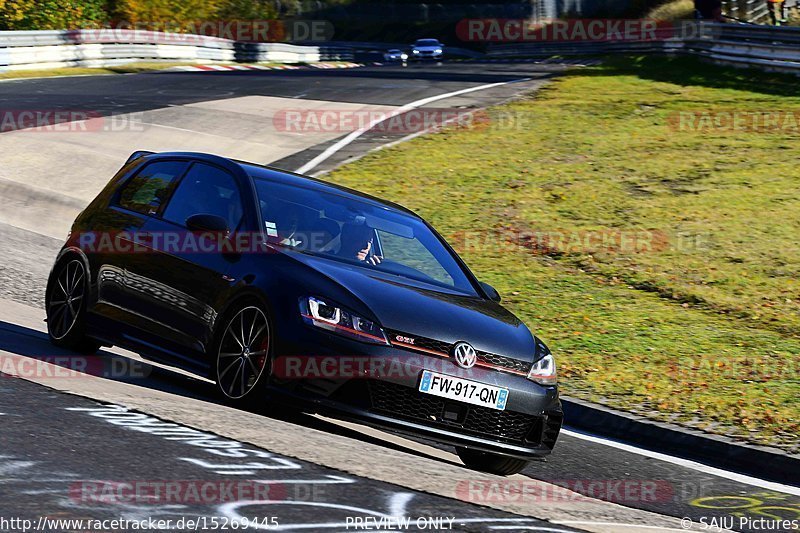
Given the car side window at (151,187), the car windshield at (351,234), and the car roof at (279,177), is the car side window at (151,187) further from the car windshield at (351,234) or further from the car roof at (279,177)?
the car windshield at (351,234)

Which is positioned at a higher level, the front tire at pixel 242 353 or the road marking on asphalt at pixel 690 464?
the front tire at pixel 242 353

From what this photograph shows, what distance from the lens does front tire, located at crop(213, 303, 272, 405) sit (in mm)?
7258

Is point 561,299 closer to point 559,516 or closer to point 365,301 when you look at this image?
point 365,301

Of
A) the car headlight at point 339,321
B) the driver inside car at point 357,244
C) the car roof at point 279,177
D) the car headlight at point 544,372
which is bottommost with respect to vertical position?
the car headlight at point 544,372

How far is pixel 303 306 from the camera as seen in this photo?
714cm

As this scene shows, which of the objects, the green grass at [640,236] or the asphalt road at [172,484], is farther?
the green grass at [640,236]

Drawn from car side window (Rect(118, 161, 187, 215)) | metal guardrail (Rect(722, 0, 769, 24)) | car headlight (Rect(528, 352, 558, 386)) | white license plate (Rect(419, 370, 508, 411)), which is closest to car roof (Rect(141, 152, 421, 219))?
car side window (Rect(118, 161, 187, 215))

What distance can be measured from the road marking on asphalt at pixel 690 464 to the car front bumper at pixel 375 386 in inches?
84.6

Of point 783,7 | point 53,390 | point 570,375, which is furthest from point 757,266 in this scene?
point 783,7

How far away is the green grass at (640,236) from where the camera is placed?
1075 cm

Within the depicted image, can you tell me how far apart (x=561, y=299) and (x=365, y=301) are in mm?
6869

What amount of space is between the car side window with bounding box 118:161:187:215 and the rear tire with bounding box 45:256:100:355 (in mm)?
613

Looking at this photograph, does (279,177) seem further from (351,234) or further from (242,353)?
(242,353)

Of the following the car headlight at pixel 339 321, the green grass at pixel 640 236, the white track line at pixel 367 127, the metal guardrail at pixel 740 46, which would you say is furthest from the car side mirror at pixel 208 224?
the metal guardrail at pixel 740 46
